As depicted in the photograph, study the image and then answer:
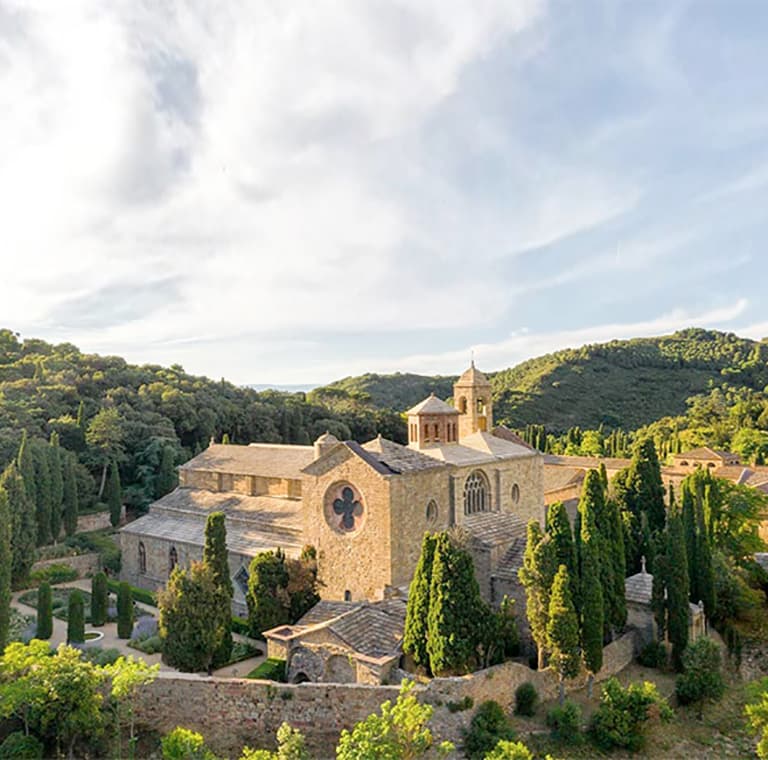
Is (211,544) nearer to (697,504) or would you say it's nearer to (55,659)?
(55,659)

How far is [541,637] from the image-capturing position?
19.6 m

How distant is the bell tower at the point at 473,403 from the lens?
34.9m

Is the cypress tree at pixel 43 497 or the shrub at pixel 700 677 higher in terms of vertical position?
the cypress tree at pixel 43 497

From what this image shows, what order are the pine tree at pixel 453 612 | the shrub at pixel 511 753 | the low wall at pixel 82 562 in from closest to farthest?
1. the shrub at pixel 511 753
2. the pine tree at pixel 453 612
3. the low wall at pixel 82 562

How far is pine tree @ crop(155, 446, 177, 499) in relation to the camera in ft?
155

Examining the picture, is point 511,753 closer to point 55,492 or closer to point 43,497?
point 43,497

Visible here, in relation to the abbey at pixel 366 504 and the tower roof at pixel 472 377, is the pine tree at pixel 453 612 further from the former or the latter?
the tower roof at pixel 472 377

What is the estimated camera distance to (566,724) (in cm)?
1816

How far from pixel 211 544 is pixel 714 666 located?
686 inches

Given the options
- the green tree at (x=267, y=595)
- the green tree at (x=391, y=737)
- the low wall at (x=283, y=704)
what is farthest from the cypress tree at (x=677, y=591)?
the green tree at (x=267, y=595)

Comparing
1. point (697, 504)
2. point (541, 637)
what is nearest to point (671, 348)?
point (697, 504)

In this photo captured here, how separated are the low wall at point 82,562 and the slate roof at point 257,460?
23.2ft

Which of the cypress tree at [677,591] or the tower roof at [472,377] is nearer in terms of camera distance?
the cypress tree at [677,591]

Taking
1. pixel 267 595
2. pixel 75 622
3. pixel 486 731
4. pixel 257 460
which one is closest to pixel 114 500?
pixel 257 460
